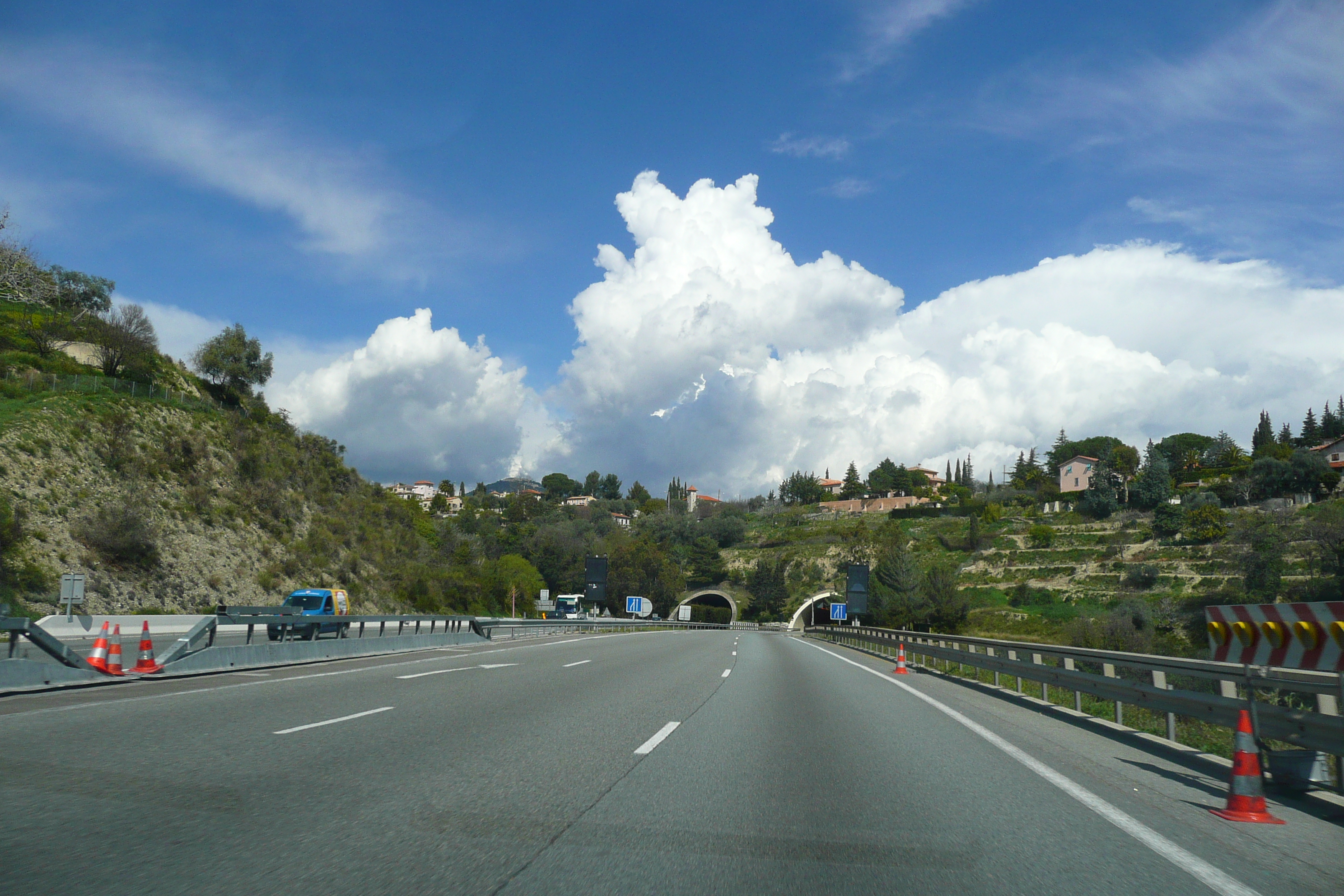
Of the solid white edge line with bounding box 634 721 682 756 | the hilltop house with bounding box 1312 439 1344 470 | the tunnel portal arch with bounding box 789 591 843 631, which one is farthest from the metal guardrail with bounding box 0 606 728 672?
the hilltop house with bounding box 1312 439 1344 470

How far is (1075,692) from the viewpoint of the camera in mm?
13531

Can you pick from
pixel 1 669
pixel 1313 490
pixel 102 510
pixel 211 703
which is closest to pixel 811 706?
pixel 211 703

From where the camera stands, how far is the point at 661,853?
219 inches

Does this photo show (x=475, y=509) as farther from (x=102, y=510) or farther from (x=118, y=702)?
(x=118, y=702)

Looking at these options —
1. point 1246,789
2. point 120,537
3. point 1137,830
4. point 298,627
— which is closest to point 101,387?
point 120,537

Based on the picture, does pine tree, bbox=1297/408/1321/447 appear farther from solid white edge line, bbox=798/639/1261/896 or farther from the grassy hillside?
solid white edge line, bbox=798/639/1261/896

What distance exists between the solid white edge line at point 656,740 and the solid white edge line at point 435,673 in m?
7.09

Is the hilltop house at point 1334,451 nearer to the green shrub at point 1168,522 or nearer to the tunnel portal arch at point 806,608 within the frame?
the green shrub at point 1168,522

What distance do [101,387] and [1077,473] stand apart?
132 metres

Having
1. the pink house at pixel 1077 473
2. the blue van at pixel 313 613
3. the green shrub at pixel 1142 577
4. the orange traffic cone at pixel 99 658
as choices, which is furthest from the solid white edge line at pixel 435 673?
the pink house at pixel 1077 473

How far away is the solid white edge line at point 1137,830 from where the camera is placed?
5.23m

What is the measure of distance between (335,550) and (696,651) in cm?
3732

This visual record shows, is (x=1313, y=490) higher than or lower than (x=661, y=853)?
higher

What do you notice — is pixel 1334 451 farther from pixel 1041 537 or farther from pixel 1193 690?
pixel 1193 690
